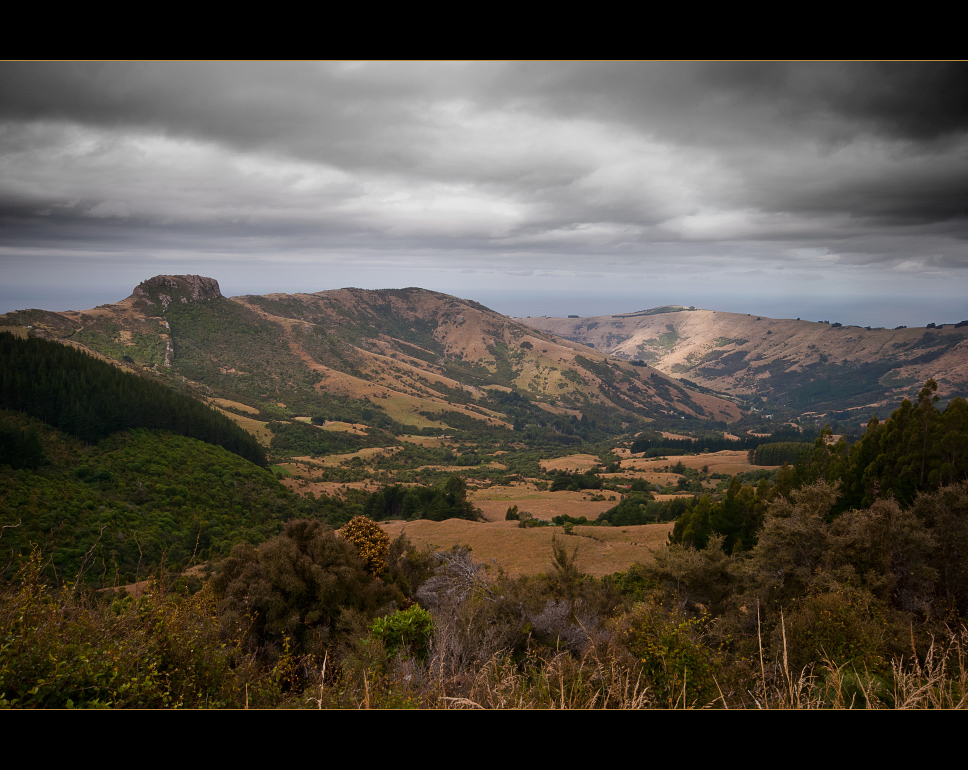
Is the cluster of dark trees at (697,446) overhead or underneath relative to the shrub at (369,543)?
underneath

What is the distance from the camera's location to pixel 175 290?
178000 mm

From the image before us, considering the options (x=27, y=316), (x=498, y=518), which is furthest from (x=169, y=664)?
(x=27, y=316)

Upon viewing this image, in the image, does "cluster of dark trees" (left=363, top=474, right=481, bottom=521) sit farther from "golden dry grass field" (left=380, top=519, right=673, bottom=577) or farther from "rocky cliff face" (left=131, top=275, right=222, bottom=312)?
"rocky cliff face" (left=131, top=275, right=222, bottom=312)

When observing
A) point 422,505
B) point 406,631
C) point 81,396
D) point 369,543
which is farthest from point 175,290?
point 406,631

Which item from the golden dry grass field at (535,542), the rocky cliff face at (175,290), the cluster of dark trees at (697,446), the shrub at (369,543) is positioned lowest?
the cluster of dark trees at (697,446)

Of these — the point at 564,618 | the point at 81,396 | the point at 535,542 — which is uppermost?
the point at 81,396

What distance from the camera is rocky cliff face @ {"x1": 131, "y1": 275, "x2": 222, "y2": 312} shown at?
17050 centimetres

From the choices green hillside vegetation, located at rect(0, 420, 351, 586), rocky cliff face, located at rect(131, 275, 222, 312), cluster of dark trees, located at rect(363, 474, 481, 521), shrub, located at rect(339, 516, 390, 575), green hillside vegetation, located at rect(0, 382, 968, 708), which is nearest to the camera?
green hillside vegetation, located at rect(0, 382, 968, 708)

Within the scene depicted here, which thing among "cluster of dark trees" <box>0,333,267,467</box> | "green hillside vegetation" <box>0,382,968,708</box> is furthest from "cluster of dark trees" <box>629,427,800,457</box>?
"cluster of dark trees" <box>0,333,267,467</box>

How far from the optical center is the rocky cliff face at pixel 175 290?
559 ft

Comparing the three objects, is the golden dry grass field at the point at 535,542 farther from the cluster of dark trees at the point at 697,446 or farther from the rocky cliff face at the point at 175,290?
the rocky cliff face at the point at 175,290

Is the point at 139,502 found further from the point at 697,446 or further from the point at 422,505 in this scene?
the point at 697,446

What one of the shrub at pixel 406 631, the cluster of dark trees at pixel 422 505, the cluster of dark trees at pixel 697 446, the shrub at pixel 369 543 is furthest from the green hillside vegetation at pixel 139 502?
the cluster of dark trees at pixel 697 446

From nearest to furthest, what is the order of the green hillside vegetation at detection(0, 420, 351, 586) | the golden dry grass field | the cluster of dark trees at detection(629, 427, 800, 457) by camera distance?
the green hillside vegetation at detection(0, 420, 351, 586), the golden dry grass field, the cluster of dark trees at detection(629, 427, 800, 457)
